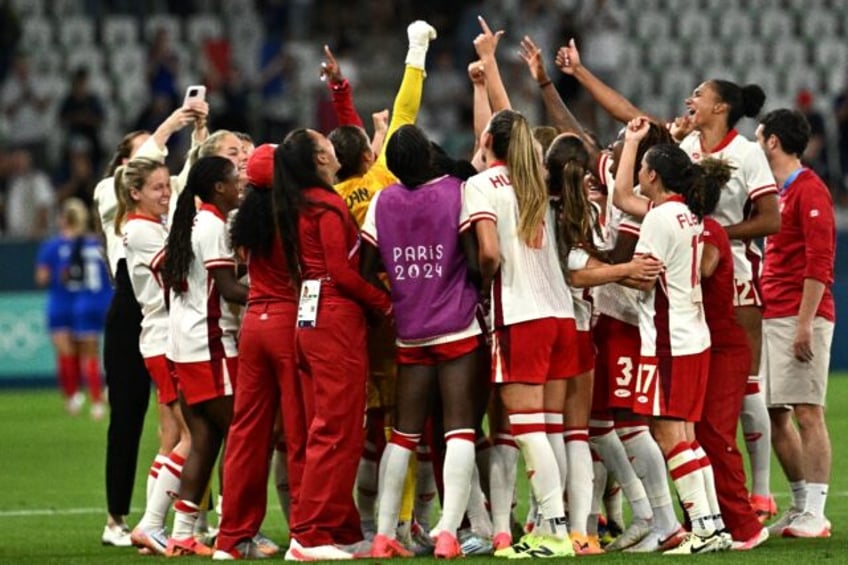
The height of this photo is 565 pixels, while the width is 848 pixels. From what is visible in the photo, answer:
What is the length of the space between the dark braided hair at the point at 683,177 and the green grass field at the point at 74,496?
181 centimetres

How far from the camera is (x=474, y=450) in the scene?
31.3ft

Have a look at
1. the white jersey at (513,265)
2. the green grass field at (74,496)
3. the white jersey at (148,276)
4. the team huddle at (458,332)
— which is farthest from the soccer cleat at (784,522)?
the white jersey at (148,276)

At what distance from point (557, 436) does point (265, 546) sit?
5.67 feet

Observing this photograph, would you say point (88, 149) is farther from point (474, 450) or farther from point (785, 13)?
point (474, 450)

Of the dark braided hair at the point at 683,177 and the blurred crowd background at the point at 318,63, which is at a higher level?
the blurred crowd background at the point at 318,63

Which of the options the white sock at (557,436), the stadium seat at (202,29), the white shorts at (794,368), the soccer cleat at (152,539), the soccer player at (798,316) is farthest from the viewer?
the stadium seat at (202,29)

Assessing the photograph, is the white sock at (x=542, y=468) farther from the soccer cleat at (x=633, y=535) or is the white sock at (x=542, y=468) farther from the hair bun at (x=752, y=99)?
the hair bun at (x=752, y=99)

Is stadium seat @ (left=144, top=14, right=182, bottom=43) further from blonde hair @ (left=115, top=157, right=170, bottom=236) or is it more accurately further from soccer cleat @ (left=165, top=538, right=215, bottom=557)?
soccer cleat @ (left=165, top=538, right=215, bottom=557)

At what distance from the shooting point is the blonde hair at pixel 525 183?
951cm

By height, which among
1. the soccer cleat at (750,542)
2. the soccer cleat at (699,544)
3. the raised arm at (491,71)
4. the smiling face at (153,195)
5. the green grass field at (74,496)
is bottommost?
the green grass field at (74,496)

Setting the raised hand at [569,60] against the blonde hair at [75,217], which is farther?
the blonde hair at [75,217]

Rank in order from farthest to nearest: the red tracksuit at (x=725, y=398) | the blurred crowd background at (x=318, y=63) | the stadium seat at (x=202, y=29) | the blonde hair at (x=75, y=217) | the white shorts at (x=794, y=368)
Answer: the stadium seat at (x=202, y=29) < the blurred crowd background at (x=318, y=63) < the blonde hair at (x=75, y=217) < the white shorts at (x=794, y=368) < the red tracksuit at (x=725, y=398)

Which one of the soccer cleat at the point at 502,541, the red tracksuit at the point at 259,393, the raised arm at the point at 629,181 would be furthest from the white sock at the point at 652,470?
the red tracksuit at the point at 259,393

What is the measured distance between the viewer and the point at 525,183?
952 centimetres
